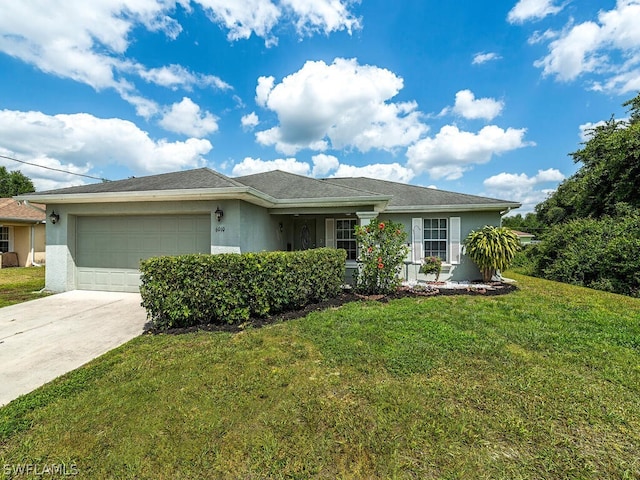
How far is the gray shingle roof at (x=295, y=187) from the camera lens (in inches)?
315

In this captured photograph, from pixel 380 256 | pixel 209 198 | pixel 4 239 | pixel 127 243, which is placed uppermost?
pixel 209 198

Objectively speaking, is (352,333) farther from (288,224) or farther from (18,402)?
(288,224)

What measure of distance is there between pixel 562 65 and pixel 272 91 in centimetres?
1099

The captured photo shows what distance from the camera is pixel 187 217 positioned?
292 inches

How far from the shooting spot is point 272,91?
11.6 meters

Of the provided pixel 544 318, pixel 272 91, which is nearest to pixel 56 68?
pixel 272 91

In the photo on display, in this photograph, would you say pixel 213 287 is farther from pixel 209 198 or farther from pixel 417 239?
pixel 417 239

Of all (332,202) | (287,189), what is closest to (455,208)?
(332,202)

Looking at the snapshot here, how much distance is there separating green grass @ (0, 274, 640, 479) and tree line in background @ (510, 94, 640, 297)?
21.8 feet

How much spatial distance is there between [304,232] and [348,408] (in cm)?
854

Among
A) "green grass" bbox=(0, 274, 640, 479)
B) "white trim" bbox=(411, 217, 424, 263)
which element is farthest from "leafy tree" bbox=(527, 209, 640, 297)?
"green grass" bbox=(0, 274, 640, 479)

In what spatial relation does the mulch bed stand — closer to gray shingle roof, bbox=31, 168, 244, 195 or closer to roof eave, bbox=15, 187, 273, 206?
roof eave, bbox=15, 187, 273, 206

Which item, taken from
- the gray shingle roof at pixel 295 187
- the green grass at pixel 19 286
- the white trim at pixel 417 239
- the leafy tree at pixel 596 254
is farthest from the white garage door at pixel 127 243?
the leafy tree at pixel 596 254

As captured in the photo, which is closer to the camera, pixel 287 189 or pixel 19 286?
pixel 19 286
